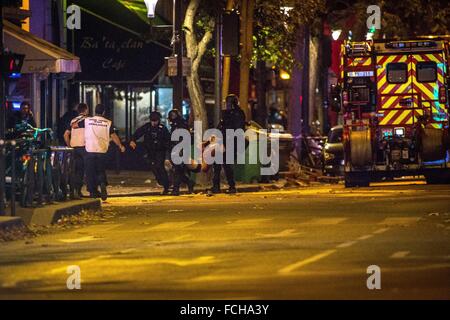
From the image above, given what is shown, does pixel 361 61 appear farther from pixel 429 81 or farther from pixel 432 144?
pixel 432 144

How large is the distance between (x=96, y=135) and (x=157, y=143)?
2.97 m

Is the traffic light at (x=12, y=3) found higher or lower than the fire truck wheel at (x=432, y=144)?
higher

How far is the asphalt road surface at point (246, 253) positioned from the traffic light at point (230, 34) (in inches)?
268

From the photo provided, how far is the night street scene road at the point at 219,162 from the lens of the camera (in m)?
→ 13.0

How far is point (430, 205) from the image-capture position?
22203mm

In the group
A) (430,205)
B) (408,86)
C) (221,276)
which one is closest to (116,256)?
(221,276)

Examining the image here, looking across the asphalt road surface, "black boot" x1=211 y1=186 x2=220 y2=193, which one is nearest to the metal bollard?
the asphalt road surface

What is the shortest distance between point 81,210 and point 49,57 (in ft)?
24.6

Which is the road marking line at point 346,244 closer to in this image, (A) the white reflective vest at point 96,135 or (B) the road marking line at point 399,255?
(B) the road marking line at point 399,255

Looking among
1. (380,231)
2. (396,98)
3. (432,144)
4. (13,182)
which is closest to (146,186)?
(396,98)

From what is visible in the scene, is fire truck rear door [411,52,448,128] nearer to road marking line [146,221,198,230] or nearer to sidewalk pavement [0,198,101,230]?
sidewalk pavement [0,198,101,230]

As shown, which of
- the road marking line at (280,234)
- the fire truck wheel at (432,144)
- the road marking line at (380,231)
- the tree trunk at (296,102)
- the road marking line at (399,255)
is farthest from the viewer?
the tree trunk at (296,102)

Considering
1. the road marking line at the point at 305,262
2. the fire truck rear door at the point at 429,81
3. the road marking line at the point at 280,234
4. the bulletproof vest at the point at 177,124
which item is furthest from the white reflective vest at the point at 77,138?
the road marking line at the point at 305,262
